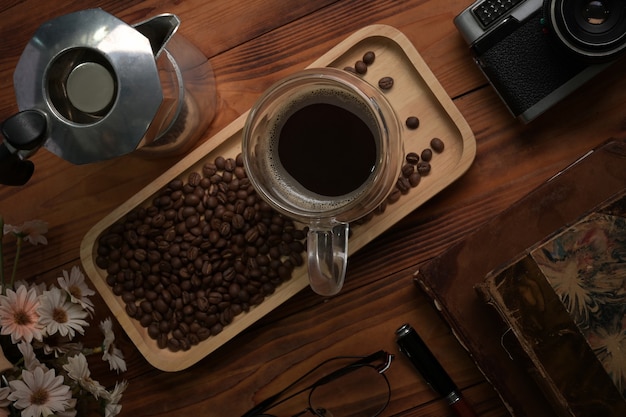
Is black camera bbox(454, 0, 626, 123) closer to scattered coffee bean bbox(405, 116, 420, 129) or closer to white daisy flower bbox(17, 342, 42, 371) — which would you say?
scattered coffee bean bbox(405, 116, 420, 129)

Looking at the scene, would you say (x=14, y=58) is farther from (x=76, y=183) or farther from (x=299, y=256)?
Answer: (x=299, y=256)

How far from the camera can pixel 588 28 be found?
2.77 ft

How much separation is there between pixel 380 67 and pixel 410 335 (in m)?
0.38

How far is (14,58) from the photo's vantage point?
39.1 inches

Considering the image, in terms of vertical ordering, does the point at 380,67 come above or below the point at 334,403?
above

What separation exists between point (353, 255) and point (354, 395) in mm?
211

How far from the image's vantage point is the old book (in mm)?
871

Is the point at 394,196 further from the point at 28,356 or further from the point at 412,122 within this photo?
the point at 28,356

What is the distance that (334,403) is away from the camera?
3.18ft

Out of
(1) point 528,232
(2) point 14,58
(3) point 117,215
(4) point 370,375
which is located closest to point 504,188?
(1) point 528,232

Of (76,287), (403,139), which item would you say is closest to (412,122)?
(403,139)

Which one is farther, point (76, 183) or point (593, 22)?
point (76, 183)

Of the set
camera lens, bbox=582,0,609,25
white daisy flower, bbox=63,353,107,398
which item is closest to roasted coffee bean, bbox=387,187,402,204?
camera lens, bbox=582,0,609,25

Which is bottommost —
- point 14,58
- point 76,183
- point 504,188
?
point 504,188
